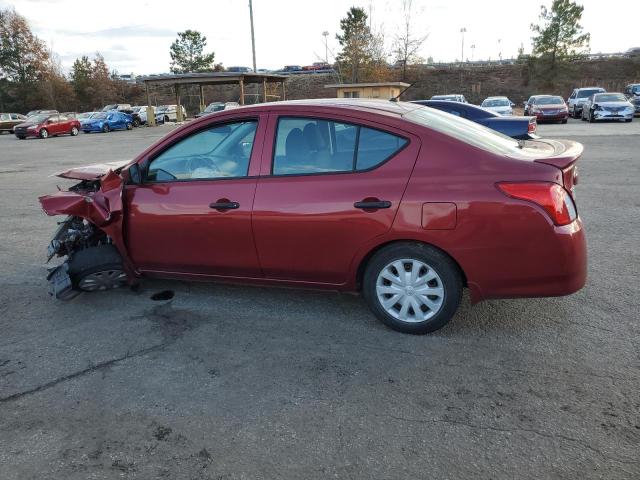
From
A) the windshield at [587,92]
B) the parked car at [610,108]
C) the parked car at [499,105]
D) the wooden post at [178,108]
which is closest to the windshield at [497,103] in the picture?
the parked car at [499,105]

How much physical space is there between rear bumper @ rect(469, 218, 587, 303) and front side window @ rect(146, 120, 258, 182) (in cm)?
196

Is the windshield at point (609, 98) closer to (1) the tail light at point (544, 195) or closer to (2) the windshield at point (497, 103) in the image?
(2) the windshield at point (497, 103)

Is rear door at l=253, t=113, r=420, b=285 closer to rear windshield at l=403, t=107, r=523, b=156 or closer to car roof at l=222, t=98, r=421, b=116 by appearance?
car roof at l=222, t=98, r=421, b=116

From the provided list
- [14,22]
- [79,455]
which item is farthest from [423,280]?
[14,22]

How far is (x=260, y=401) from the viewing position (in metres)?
3.10

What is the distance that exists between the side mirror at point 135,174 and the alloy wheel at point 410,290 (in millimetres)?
2171

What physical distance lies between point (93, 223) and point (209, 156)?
1.20m

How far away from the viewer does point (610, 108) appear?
25.6m

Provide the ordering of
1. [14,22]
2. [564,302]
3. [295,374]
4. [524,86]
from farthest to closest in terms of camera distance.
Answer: [14,22] → [524,86] → [564,302] → [295,374]

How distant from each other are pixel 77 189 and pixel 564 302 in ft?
14.0

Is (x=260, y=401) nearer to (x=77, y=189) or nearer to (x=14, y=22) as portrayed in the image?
(x=77, y=189)

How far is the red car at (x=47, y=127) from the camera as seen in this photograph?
106 ft

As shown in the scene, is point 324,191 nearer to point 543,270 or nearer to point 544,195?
point 544,195

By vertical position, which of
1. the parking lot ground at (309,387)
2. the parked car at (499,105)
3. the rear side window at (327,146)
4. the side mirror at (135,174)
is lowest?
the parking lot ground at (309,387)
